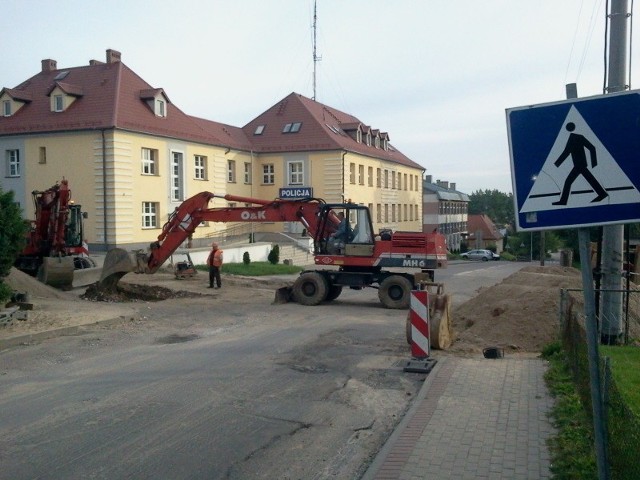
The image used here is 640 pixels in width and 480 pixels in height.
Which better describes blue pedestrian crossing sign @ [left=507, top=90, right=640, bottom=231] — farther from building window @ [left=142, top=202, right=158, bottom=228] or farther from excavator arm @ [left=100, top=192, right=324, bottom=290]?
building window @ [left=142, top=202, right=158, bottom=228]

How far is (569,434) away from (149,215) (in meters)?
33.9

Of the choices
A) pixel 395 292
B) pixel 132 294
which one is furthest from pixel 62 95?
pixel 395 292

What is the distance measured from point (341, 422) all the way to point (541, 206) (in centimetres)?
504

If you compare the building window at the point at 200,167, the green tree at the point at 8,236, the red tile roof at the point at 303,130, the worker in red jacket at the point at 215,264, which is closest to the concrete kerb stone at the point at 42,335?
the green tree at the point at 8,236

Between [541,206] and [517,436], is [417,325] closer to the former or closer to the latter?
[517,436]

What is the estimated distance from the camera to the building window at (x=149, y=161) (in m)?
38.0

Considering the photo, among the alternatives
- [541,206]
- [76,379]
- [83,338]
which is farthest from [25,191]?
[541,206]

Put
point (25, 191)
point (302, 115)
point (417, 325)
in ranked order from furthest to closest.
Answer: point (302, 115), point (25, 191), point (417, 325)

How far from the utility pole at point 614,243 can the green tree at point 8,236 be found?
11.4 meters

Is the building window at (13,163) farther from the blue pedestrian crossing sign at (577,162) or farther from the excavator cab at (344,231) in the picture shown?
the blue pedestrian crossing sign at (577,162)

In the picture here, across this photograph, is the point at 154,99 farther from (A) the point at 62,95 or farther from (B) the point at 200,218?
(B) the point at 200,218

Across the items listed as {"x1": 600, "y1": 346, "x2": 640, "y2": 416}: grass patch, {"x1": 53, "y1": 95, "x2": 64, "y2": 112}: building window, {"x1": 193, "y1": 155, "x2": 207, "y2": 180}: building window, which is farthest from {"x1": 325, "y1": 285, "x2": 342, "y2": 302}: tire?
{"x1": 193, "y1": 155, "x2": 207, "y2": 180}: building window

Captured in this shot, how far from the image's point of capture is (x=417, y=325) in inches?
448

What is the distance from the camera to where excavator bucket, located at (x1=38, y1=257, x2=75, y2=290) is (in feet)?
72.2
